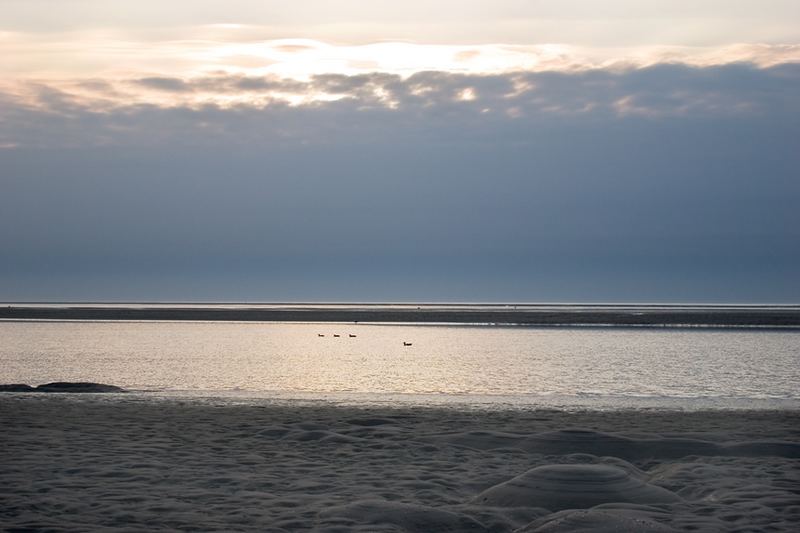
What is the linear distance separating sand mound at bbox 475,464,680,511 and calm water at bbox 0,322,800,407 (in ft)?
38.6

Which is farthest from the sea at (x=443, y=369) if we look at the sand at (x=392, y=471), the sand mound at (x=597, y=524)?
the sand mound at (x=597, y=524)

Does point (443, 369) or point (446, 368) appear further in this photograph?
point (446, 368)

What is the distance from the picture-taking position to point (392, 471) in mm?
11711

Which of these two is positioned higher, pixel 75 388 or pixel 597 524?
pixel 597 524

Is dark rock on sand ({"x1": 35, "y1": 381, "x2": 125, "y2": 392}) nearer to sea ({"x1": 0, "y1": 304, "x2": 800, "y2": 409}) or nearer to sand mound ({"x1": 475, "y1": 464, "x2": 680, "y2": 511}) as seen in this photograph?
sea ({"x1": 0, "y1": 304, "x2": 800, "y2": 409})

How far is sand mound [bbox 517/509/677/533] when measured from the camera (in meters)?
7.71

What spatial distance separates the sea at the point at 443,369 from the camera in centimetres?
2364

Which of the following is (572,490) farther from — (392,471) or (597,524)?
(392,471)

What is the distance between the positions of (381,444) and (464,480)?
3.12 metres

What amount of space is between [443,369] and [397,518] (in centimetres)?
2746

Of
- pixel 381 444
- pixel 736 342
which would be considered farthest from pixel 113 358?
pixel 736 342

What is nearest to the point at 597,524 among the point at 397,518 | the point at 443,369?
the point at 397,518

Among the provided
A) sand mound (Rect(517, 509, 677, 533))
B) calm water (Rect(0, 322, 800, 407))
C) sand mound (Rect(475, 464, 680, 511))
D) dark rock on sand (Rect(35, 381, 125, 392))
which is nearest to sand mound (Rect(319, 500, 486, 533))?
sand mound (Rect(517, 509, 677, 533))

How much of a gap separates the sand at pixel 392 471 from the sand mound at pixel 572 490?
2 centimetres
